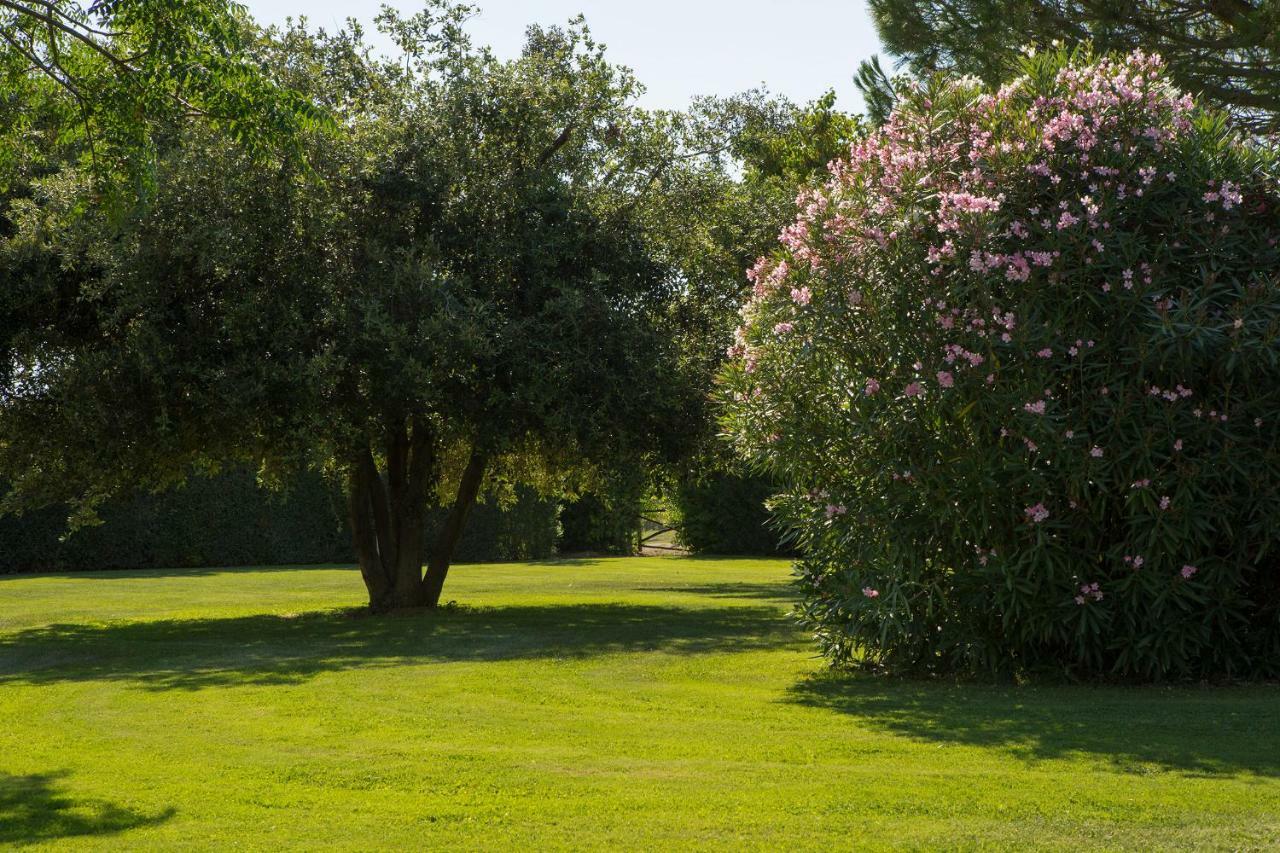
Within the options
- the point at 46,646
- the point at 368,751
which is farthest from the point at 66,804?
the point at 46,646

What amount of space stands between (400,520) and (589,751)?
41.2 ft

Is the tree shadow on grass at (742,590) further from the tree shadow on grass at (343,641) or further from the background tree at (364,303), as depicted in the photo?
the background tree at (364,303)

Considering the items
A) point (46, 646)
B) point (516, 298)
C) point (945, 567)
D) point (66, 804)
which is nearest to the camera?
point (66, 804)

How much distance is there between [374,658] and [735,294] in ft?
31.2

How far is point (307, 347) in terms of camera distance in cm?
1733

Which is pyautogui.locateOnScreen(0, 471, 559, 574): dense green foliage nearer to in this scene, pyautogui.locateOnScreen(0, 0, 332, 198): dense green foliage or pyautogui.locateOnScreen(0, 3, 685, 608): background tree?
pyautogui.locateOnScreen(0, 3, 685, 608): background tree

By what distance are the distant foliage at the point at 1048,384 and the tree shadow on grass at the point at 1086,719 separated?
51 cm

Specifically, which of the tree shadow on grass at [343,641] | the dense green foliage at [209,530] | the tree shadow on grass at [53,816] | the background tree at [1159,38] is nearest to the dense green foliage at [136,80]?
the tree shadow on grass at [343,641]

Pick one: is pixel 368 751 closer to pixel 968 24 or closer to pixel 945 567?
A: pixel 945 567

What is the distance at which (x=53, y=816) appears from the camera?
23.6ft

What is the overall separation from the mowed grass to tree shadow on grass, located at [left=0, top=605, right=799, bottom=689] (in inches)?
3.9

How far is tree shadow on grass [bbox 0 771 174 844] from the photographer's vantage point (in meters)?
6.81

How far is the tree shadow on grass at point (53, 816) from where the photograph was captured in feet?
22.3

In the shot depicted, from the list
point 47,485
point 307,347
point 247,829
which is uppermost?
point 307,347
